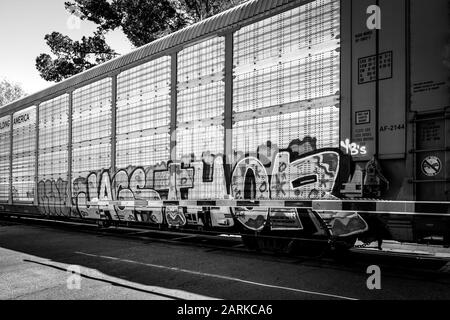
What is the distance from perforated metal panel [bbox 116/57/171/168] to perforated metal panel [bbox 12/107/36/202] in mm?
5245

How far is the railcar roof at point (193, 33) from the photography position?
7.64m

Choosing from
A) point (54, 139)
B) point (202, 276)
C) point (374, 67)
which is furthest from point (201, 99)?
point (54, 139)

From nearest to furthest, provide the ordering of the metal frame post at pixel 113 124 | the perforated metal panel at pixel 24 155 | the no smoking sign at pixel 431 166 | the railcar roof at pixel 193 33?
the no smoking sign at pixel 431 166
the railcar roof at pixel 193 33
the metal frame post at pixel 113 124
the perforated metal panel at pixel 24 155

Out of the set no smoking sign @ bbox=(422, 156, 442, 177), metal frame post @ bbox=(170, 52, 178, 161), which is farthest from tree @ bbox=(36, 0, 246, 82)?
no smoking sign @ bbox=(422, 156, 442, 177)

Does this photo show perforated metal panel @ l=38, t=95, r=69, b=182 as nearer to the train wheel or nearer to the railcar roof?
the railcar roof

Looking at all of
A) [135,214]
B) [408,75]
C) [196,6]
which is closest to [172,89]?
[135,214]

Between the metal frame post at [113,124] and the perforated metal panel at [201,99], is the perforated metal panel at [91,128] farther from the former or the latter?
the perforated metal panel at [201,99]

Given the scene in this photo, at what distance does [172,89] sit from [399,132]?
5180 mm

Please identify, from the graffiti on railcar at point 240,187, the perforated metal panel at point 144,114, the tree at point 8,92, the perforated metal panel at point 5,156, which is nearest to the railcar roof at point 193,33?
the perforated metal panel at point 144,114

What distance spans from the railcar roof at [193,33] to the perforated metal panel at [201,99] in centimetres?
27

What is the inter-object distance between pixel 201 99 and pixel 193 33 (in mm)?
1518

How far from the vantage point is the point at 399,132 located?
5.78 meters

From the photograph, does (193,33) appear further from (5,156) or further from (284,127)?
(5,156)
